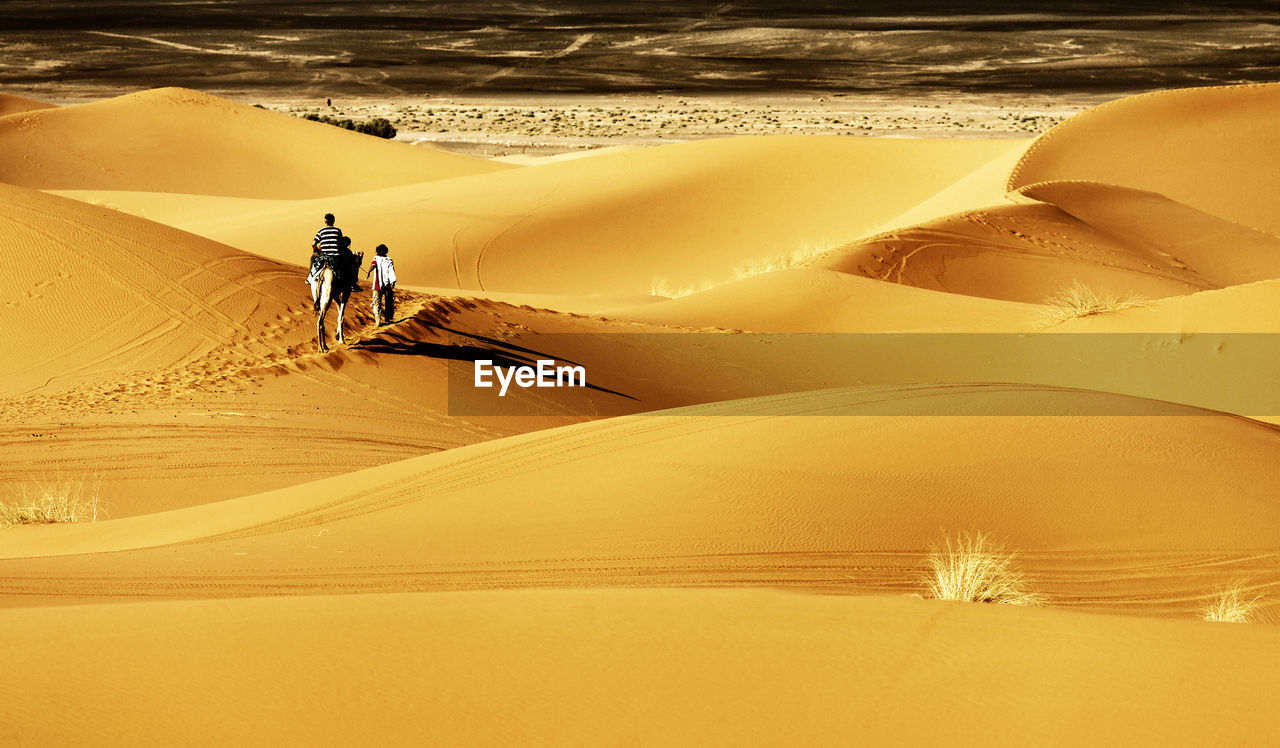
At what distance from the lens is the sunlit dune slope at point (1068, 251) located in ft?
70.5

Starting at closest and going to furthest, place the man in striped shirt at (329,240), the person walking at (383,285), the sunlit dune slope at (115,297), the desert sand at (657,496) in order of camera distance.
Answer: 1. the desert sand at (657,496)
2. the man in striped shirt at (329,240)
3. the person walking at (383,285)
4. the sunlit dune slope at (115,297)

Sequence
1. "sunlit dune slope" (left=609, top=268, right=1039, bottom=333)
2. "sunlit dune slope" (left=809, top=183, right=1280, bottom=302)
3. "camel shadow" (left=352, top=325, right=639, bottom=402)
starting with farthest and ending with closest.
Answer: "sunlit dune slope" (left=809, top=183, right=1280, bottom=302) < "sunlit dune slope" (left=609, top=268, right=1039, bottom=333) < "camel shadow" (left=352, top=325, right=639, bottom=402)

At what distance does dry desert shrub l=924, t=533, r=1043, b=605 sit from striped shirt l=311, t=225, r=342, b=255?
7670mm

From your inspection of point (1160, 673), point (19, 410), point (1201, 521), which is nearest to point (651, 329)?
point (19, 410)

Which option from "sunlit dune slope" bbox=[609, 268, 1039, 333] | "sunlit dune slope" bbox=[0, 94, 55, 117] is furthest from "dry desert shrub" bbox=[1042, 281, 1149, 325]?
"sunlit dune slope" bbox=[0, 94, 55, 117]

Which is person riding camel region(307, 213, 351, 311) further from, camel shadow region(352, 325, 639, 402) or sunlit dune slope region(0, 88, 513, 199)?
sunlit dune slope region(0, 88, 513, 199)

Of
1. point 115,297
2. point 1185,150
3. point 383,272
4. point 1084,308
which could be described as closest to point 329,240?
point 383,272

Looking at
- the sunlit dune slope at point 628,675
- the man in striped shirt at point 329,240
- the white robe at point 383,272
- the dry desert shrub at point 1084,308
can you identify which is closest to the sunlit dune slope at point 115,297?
the white robe at point 383,272

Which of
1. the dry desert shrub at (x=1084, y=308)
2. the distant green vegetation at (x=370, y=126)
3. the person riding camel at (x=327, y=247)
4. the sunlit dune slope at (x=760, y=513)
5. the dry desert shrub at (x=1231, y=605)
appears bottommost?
the dry desert shrub at (x=1231, y=605)

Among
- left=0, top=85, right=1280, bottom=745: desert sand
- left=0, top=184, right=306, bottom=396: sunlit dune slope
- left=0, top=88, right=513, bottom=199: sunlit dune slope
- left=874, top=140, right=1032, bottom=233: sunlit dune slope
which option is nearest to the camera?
left=0, top=85, right=1280, bottom=745: desert sand

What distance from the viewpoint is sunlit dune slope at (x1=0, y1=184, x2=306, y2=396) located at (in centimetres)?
1455

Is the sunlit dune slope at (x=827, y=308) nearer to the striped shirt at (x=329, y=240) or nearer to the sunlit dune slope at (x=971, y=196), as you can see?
the sunlit dune slope at (x=971, y=196)

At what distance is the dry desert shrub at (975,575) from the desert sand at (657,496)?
0.49ft

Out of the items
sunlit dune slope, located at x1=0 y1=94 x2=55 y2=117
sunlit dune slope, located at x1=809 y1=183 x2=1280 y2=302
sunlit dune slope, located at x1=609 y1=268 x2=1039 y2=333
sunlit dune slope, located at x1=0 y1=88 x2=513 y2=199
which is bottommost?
sunlit dune slope, located at x1=609 y1=268 x2=1039 y2=333
